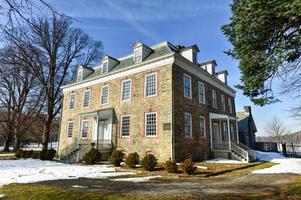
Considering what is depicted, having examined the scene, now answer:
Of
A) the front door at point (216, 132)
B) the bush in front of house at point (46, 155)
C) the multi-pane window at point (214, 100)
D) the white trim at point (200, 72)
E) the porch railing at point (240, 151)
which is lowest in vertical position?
the bush in front of house at point (46, 155)

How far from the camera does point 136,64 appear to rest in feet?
61.4

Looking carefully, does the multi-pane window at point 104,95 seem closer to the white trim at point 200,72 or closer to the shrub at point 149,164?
the white trim at point 200,72

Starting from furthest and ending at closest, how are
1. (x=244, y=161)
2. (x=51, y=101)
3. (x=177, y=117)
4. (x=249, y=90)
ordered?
(x=51, y=101) → (x=244, y=161) → (x=177, y=117) → (x=249, y=90)

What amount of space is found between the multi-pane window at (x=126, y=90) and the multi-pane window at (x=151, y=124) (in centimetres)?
309

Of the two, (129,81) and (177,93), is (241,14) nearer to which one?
(177,93)

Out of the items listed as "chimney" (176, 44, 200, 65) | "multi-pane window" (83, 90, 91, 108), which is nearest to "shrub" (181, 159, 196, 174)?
"chimney" (176, 44, 200, 65)

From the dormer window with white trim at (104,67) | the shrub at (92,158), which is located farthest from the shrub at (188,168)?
the dormer window with white trim at (104,67)

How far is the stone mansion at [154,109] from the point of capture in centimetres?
1616

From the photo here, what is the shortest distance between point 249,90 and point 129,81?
38.0ft

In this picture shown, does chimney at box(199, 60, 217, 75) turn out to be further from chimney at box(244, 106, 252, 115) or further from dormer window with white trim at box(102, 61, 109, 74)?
chimney at box(244, 106, 252, 115)

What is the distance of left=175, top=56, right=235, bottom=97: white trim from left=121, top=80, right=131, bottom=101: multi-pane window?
17.0 feet

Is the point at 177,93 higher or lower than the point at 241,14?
lower

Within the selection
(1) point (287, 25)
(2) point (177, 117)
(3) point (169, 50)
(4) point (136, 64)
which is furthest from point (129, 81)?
(1) point (287, 25)

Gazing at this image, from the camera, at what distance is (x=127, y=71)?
19.7 m
